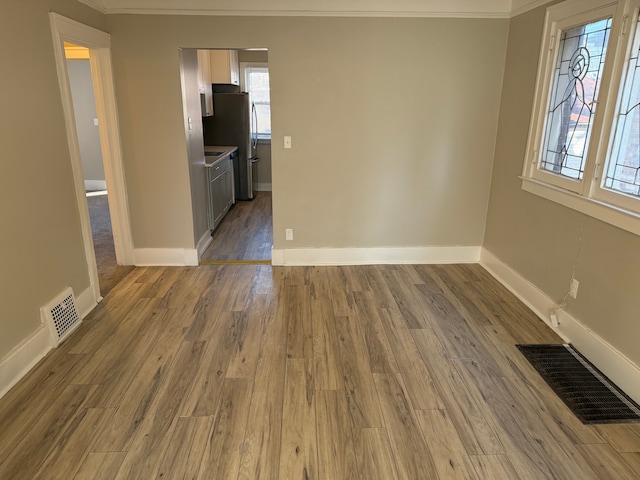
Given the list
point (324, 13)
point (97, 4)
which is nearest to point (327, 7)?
point (324, 13)

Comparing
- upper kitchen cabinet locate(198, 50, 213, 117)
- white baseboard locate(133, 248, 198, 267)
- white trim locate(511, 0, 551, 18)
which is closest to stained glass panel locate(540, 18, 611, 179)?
white trim locate(511, 0, 551, 18)

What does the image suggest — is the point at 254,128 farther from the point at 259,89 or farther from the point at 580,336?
the point at 580,336

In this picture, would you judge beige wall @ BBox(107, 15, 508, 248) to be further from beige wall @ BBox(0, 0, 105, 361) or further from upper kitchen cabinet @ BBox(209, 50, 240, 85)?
upper kitchen cabinet @ BBox(209, 50, 240, 85)

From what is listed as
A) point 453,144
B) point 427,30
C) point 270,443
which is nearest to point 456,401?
point 270,443

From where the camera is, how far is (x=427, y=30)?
3.84 metres

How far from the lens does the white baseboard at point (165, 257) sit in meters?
4.29

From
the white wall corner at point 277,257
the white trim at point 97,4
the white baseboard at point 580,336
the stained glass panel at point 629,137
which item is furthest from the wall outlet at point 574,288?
the white trim at point 97,4

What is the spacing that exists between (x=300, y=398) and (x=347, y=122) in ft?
8.44

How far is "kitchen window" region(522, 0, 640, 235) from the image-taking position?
2516mm

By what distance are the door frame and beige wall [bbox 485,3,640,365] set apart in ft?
11.4

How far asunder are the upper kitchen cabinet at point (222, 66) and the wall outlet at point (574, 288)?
532 centimetres

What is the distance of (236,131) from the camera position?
270 inches

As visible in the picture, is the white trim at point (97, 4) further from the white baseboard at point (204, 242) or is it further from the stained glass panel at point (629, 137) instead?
the stained glass panel at point (629, 137)

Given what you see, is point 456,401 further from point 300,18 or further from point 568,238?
point 300,18
